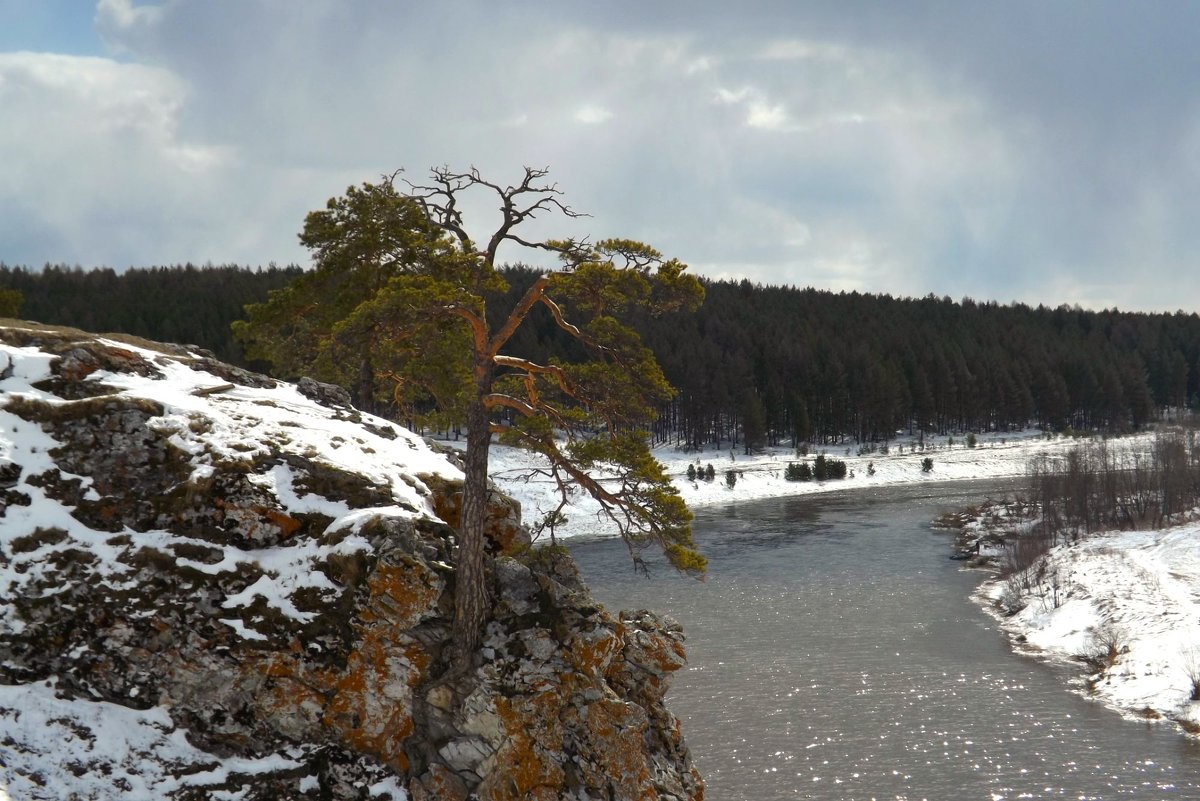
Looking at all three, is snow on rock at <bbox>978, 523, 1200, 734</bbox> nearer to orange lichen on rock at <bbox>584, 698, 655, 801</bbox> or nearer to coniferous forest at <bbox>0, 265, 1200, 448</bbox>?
orange lichen on rock at <bbox>584, 698, 655, 801</bbox>

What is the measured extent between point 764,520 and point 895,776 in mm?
32508

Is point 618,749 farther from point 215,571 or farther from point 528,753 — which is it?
point 215,571

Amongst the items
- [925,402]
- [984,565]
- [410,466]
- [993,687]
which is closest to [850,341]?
[925,402]

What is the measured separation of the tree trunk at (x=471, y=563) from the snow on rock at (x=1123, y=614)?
644 inches

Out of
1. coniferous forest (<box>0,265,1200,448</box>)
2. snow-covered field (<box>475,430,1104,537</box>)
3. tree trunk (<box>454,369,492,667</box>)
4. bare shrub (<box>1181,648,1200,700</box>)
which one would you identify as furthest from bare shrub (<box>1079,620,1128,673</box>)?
coniferous forest (<box>0,265,1200,448</box>)

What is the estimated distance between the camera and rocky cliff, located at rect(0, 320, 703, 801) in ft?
34.8

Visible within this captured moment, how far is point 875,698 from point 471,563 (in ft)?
43.3

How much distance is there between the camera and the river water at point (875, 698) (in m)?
16.5

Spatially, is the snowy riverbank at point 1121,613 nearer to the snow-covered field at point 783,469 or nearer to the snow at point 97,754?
the snow-covered field at point 783,469

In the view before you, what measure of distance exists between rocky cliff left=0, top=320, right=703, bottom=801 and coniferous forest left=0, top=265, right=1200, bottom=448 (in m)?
74.1

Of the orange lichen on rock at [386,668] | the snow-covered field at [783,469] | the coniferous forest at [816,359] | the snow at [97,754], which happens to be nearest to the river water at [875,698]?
the orange lichen on rock at [386,668]

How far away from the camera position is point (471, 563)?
1194 centimetres

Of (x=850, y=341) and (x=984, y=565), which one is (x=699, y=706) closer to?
(x=984, y=565)

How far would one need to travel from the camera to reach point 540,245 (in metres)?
12.5
